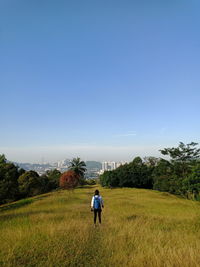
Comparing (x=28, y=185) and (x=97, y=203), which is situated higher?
(x=97, y=203)

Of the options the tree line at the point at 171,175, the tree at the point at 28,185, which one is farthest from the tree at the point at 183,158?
the tree at the point at 28,185

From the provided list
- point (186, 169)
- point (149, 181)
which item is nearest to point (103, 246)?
point (186, 169)

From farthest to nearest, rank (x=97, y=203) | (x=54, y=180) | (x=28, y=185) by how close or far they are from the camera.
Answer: (x=54, y=180)
(x=28, y=185)
(x=97, y=203)

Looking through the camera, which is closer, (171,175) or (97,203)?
(97,203)

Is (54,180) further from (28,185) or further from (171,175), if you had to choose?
(171,175)

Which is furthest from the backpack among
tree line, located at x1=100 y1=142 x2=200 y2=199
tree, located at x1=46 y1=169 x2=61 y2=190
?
tree, located at x1=46 y1=169 x2=61 y2=190

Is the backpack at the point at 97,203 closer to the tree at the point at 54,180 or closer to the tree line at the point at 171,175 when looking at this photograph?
the tree line at the point at 171,175

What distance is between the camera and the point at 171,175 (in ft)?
190

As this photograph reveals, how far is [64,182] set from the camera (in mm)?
53594

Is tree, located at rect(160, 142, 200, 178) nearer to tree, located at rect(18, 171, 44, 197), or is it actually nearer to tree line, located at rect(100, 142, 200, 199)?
tree line, located at rect(100, 142, 200, 199)

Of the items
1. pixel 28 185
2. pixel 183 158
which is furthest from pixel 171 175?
pixel 28 185

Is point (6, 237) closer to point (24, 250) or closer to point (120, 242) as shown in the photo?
point (24, 250)

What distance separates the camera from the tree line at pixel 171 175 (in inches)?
1736

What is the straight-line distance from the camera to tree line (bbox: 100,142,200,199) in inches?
1736
